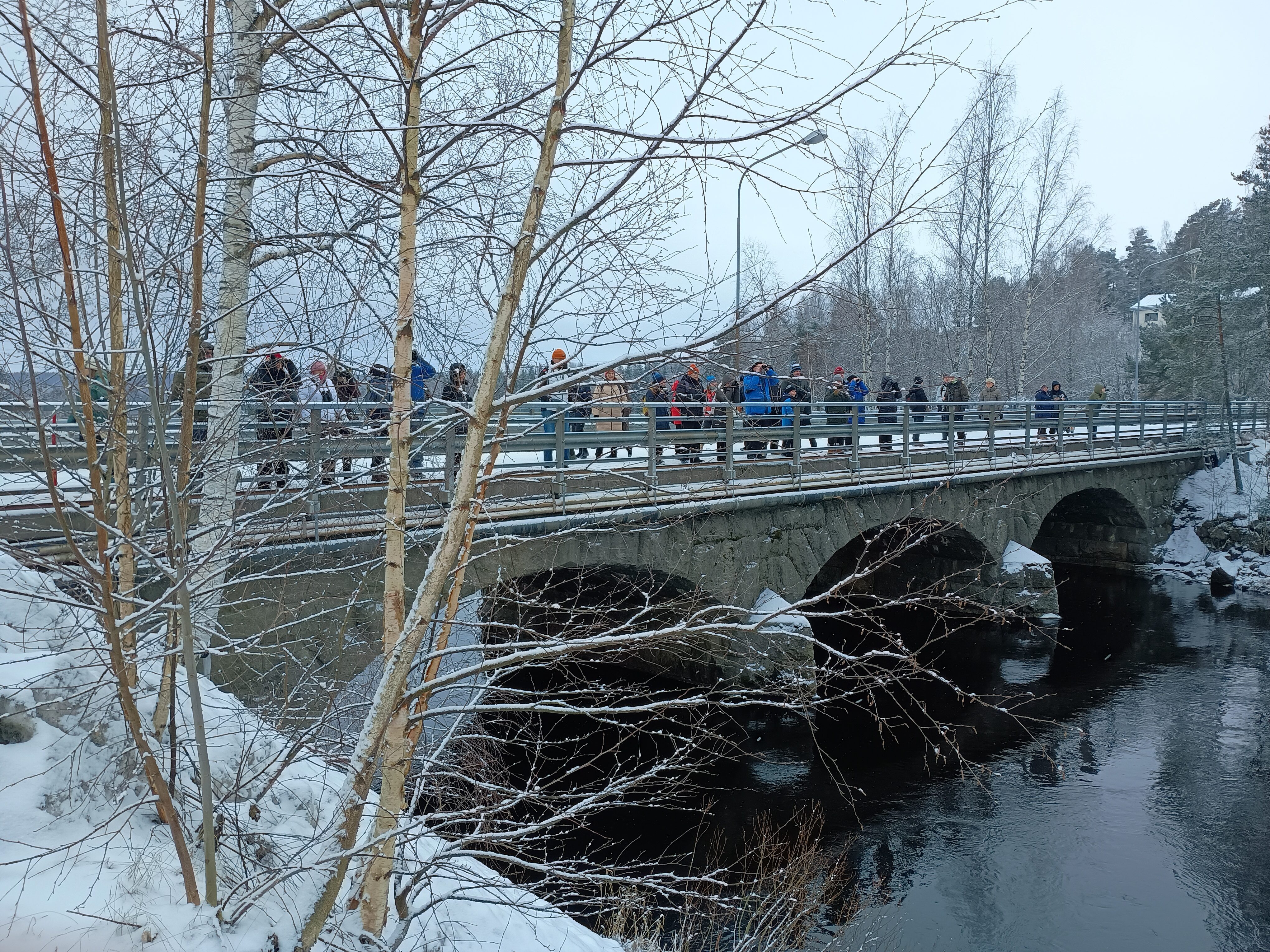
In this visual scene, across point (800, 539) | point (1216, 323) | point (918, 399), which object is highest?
point (1216, 323)

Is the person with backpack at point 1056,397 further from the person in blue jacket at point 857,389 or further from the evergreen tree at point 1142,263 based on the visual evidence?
the evergreen tree at point 1142,263

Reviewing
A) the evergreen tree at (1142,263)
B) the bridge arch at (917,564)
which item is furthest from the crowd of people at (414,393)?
the evergreen tree at (1142,263)

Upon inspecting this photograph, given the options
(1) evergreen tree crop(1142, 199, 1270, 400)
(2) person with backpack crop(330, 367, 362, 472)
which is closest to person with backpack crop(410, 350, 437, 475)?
(2) person with backpack crop(330, 367, 362, 472)

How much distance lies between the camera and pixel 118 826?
389cm

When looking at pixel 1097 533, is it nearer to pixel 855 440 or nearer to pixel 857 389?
pixel 857 389

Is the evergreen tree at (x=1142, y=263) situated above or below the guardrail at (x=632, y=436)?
above

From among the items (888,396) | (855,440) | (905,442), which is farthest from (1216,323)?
(855,440)

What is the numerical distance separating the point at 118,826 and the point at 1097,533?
24.7 m

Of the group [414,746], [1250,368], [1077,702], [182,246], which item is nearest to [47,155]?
[182,246]

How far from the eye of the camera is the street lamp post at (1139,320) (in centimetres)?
3469

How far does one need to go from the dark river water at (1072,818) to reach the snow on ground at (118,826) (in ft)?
9.35

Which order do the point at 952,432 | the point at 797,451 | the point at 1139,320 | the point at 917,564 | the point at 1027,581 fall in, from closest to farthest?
the point at 797,451
the point at 952,432
the point at 1027,581
the point at 917,564
the point at 1139,320

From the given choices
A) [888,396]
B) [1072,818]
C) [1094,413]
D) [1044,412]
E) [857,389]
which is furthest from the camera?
[1044,412]

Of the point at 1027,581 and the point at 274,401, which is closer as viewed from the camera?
the point at 274,401
